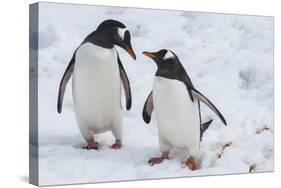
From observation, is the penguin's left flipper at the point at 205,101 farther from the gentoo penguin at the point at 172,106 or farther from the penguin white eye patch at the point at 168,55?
the penguin white eye patch at the point at 168,55

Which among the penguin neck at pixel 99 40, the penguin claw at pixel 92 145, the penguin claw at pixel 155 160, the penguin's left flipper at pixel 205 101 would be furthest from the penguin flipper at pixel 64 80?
the penguin's left flipper at pixel 205 101

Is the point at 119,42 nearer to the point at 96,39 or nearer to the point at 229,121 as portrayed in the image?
the point at 96,39

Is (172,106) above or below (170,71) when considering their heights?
below

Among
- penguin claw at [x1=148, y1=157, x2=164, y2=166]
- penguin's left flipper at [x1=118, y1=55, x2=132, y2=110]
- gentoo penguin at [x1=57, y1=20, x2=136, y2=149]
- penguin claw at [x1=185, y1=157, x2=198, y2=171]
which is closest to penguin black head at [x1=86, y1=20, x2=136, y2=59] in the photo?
gentoo penguin at [x1=57, y1=20, x2=136, y2=149]

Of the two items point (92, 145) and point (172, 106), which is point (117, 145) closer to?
point (92, 145)

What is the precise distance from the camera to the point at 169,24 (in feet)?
16.1

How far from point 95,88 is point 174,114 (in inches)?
22.0

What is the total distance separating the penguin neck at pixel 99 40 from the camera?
4586mm

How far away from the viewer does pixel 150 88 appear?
4809 millimetres

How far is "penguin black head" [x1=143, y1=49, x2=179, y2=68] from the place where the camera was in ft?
15.8

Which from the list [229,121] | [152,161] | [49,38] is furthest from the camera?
[229,121]

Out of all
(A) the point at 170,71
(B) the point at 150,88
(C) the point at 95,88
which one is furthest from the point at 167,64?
(C) the point at 95,88

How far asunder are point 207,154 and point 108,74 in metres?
0.92

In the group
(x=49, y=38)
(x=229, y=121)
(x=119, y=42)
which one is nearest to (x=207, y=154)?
(x=229, y=121)
